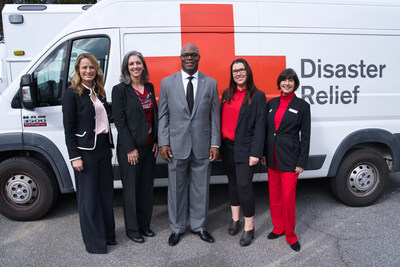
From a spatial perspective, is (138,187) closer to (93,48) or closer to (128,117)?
(128,117)

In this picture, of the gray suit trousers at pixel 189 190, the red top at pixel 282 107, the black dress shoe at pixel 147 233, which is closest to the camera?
the red top at pixel 282 107

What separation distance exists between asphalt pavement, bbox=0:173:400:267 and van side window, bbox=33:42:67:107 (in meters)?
1.41

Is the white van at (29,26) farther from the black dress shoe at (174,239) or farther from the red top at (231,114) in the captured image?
the black dress shoe at (174,239)

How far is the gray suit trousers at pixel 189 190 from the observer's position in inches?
117

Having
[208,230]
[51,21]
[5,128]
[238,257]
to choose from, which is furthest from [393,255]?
[51,21]

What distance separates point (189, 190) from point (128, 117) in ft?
3.15

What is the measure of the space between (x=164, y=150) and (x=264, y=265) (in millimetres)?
1351

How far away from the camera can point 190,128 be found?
283 centimetres

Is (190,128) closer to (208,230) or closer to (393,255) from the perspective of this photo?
(208,230)

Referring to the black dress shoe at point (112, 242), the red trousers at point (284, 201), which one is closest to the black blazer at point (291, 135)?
the red trousers at point (284, 201)

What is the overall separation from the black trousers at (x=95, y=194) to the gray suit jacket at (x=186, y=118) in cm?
54

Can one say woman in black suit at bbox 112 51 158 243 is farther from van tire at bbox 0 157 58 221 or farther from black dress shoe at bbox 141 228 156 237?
van tire at bbox 0 157 58 221

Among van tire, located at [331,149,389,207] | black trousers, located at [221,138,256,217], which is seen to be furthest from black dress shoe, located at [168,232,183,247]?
van tire, located at [331,149,389,207]

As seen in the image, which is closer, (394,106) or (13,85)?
(13,85)
